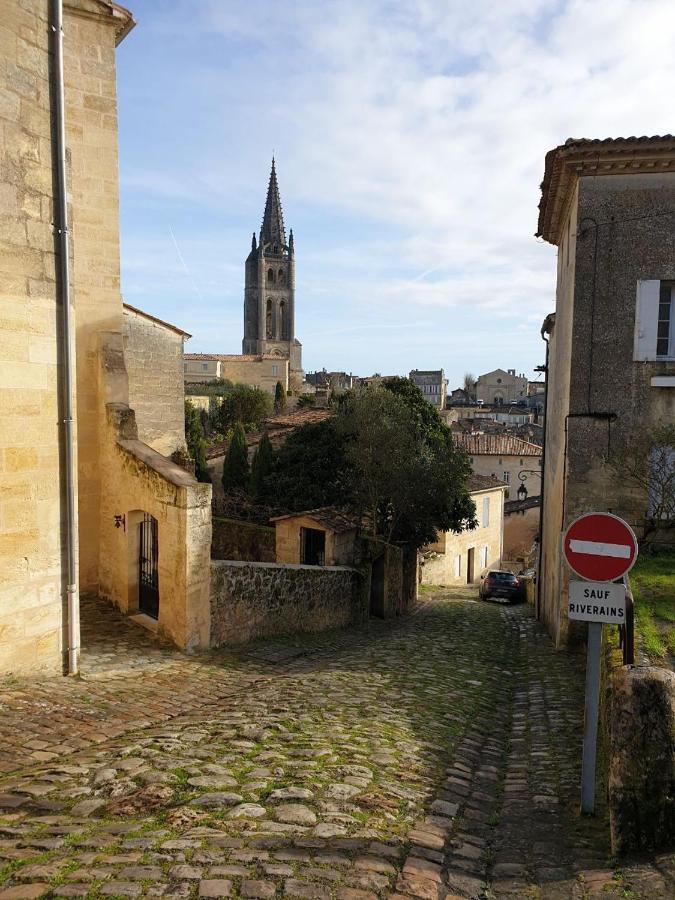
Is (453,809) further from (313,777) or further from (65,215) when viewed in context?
(65,215)

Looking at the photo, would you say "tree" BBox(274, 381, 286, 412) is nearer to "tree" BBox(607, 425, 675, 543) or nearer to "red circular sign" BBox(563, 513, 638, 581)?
"tree" BBox(607, 425, 675, 543)

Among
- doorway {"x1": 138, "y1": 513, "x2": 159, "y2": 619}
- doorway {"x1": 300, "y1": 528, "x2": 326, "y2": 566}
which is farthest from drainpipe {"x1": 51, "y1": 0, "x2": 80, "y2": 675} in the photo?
doorway {"x1": 300, "y1": 528, "x2": 326, "y2": 566}

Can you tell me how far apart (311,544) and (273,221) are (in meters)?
110

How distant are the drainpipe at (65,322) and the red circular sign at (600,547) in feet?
17.9

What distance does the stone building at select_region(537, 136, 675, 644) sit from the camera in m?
10.8

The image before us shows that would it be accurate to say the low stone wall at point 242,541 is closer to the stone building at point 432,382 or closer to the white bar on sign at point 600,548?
the white bar on sign at point 600,548

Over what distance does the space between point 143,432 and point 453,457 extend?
8.37m

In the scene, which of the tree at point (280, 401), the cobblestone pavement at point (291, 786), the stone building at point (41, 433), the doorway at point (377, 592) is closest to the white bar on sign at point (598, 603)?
the cobblestone pavement at point (291, 786)

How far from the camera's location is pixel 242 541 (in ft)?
64.6

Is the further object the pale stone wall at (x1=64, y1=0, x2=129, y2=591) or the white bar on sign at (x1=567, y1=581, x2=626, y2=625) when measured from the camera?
the pale stone wall at (x1=64, y1=0, x2=129, y2=591)

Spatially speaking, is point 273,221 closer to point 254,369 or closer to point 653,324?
point 254,369

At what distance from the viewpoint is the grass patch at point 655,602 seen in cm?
738

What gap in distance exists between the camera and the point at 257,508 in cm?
2364

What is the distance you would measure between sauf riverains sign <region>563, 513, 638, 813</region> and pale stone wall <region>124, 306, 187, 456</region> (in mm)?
12477
